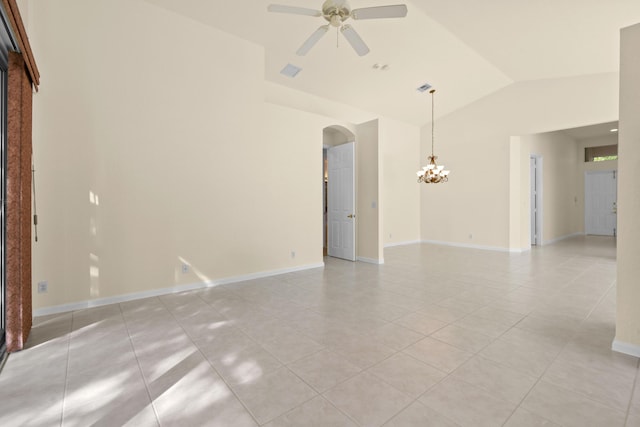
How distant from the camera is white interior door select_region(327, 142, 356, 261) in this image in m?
6.33

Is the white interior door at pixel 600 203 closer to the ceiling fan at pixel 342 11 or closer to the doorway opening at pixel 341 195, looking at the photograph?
the doorway opening at pixel 341 195

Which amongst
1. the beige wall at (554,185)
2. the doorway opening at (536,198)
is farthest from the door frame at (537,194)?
the beige wall at (554,185)

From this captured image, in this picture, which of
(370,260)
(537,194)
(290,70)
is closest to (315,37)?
(290,70)

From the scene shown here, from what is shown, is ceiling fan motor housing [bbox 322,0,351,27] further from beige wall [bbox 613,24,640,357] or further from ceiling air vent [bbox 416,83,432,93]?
ceiling air vent [bbox 416,83,432,93]

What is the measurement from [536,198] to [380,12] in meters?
8.07

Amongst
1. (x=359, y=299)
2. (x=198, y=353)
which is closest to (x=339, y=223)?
(x=359, y=299)

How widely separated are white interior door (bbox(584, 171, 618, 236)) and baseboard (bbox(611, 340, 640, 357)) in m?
10.7

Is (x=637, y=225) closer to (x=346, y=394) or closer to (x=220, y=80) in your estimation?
(x=346, y=394)

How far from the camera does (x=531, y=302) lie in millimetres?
3691

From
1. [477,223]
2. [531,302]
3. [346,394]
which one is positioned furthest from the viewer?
[477,223]

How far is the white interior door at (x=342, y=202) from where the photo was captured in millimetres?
6332

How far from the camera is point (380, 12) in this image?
302 cm

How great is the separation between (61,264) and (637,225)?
5.58 m

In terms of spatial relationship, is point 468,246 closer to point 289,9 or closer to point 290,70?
point 290,70
